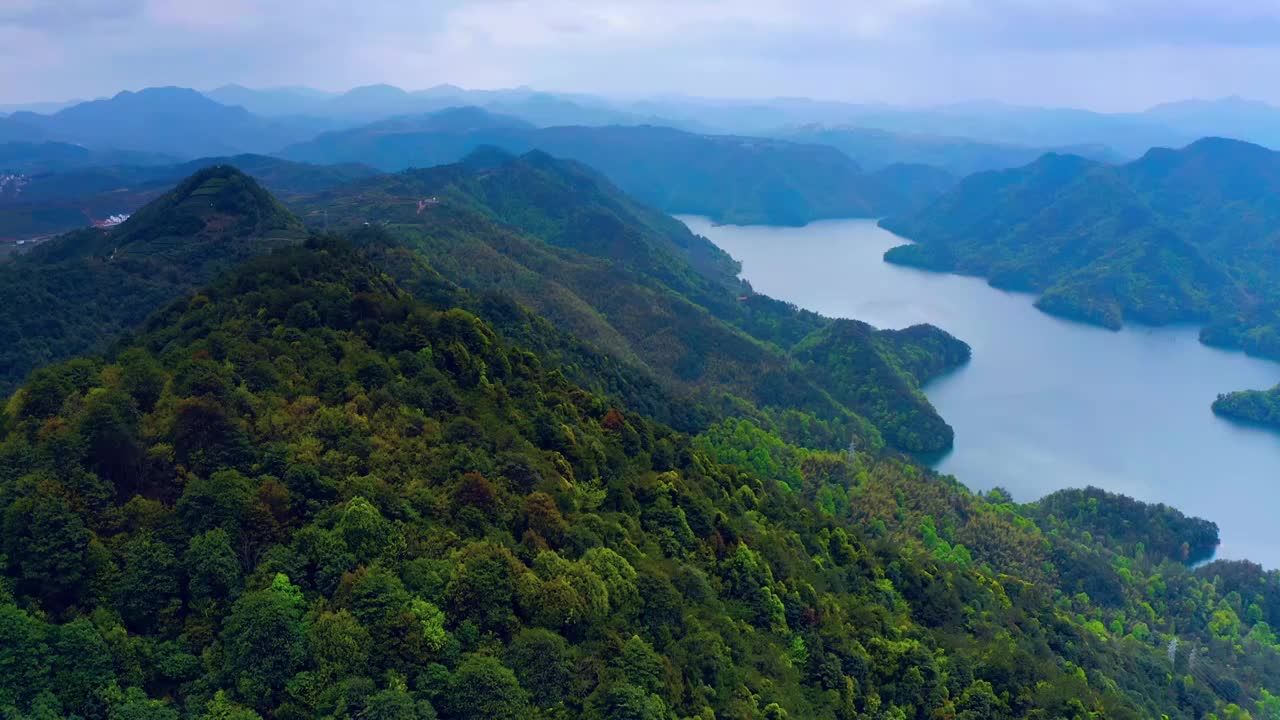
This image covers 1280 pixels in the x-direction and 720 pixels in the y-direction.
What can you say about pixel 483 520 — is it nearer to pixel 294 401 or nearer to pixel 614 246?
pixel 294 401

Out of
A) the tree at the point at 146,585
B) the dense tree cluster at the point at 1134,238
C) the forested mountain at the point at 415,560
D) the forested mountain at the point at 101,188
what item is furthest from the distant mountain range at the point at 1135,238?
the tree at the point at 146,585

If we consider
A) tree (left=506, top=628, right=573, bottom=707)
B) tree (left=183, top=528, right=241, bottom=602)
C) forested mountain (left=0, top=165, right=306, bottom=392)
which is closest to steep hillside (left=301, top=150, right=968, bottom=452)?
forested mountain (left=0, top=165, right=306, bottom=392)

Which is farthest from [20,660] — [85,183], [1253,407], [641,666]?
[85,183]

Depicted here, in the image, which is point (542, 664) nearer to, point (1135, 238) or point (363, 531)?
point (363, 531)

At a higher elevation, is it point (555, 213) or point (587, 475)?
point (555, 213)

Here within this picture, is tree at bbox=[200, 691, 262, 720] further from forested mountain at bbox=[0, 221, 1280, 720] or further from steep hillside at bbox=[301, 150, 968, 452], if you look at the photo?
steep hillside at bbox=[301, 150, 968, 452]

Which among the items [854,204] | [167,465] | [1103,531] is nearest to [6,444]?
[167,465]
